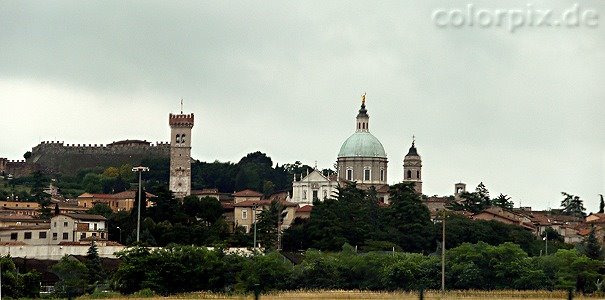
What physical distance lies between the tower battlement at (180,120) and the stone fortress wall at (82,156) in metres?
36.6

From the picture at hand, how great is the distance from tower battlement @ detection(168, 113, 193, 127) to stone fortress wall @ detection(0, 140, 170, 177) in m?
36.6

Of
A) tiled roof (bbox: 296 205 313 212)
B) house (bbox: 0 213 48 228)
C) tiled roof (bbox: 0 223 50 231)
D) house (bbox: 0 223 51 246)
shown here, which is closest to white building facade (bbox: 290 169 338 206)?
tiled roof (bbox: 296 205 313 212)

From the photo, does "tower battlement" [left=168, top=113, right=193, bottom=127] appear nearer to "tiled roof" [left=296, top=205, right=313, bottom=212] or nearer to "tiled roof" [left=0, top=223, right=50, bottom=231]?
"tiled roof" [left=296, top=205, right=313, bottom=212]

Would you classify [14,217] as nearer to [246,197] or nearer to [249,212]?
[249,212]

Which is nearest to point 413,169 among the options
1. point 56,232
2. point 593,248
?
point 56,232

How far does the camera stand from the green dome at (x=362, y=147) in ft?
476

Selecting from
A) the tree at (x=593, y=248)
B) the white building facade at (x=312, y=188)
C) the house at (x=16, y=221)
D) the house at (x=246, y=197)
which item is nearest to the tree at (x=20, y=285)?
the tree at (x=593, y=248)

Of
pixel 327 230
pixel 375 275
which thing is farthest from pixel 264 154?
pixel 375 275

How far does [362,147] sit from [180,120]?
62.8ft

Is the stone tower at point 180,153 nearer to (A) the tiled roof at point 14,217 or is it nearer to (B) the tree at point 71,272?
(A) the tiled roof at point 14,217

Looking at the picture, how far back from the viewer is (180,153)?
464ft

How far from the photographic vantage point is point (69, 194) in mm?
156375

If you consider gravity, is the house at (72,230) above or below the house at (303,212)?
below

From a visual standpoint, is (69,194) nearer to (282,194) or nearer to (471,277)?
(282,194)
